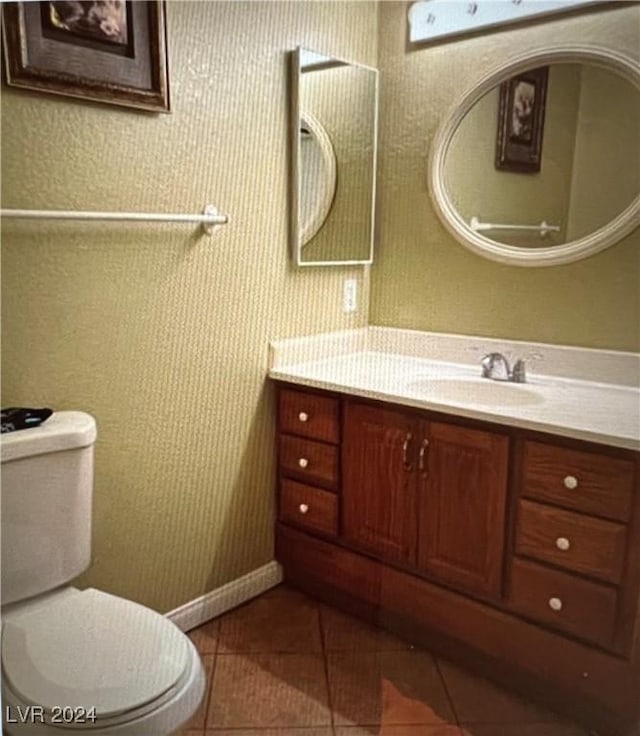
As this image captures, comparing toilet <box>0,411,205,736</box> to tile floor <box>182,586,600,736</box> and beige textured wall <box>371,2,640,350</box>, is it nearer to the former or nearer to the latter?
tile floor <box>182,586,600,736</box>

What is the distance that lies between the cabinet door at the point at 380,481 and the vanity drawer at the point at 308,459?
45 mm

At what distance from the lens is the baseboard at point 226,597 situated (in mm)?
1779

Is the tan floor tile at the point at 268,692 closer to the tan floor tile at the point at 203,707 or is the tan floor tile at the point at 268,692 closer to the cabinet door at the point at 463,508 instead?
the tan floor tile at the point at 203,707

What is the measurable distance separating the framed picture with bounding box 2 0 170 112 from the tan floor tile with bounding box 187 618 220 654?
1.43m

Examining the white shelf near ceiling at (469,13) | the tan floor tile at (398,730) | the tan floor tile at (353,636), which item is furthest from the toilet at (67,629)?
the white shelf near ceiling at (469,13)

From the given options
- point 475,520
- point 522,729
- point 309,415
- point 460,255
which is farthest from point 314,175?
point 522,729

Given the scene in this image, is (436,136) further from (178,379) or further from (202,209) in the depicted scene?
(178,379)

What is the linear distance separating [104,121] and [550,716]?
5.84 ft

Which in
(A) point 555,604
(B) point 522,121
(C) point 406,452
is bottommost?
(A) point 555,604

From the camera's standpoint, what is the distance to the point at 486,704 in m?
1.55

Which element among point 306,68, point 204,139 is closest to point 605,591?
point 204,139

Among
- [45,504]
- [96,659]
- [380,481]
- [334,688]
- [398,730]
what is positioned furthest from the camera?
[380,481]

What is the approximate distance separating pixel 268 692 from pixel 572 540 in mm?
857

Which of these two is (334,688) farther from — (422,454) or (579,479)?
(579,479)
